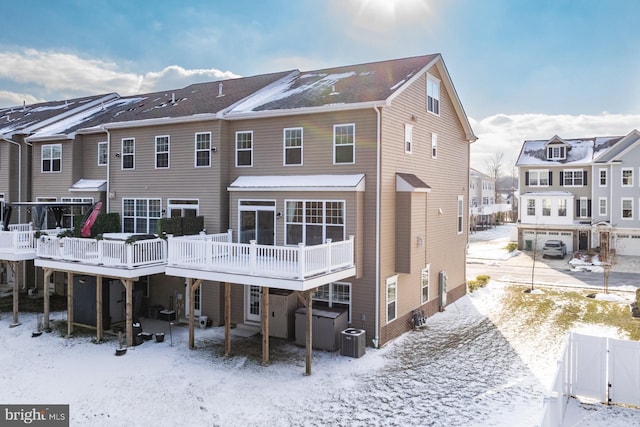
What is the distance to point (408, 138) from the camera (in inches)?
655

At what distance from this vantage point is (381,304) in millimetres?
14734

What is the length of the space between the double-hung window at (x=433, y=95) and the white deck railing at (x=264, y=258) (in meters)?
7.83

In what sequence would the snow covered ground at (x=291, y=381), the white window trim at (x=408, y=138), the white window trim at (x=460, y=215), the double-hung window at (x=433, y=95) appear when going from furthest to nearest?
1. the white window trim at (x=460, y=215)
2. the double-hung window at (x=433, y=95)
3. the white window trim at (x=408, y=138)
4. the snow covered ground at (x=291, y=381)

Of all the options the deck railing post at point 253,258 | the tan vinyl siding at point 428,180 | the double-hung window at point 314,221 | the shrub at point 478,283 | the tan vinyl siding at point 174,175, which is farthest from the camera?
the shrub at point 478,283

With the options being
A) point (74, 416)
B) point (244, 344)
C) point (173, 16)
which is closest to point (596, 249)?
point (244, 344)

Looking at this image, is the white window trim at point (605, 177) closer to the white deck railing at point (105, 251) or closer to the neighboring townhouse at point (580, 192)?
the neighboring townhouse at point (580, 192)

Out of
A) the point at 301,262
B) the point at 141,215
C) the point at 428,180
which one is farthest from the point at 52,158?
the point at 428,180

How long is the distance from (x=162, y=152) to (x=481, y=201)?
62802 millimetres

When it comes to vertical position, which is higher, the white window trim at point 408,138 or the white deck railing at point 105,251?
the white window trim at point 408,138

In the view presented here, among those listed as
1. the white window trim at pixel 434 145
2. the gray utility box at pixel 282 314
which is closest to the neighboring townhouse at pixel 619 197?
the white window trim at pixel 434 145

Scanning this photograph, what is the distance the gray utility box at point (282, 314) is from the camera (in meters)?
15.5

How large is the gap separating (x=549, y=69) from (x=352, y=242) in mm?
17665

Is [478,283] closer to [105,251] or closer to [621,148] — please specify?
[105,251]

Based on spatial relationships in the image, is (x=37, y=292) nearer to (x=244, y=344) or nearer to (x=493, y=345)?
(x=244, y=344)
